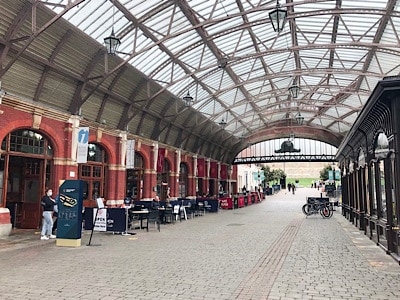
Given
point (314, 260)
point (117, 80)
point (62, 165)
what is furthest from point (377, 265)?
point (117, 80)

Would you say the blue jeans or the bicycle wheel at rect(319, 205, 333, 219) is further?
the bicycle wheel at rect(319, 205, 333, 219)

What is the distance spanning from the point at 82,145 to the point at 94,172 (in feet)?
13.6

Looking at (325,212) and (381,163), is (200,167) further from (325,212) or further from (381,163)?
(381,163)

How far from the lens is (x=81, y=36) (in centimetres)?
1307

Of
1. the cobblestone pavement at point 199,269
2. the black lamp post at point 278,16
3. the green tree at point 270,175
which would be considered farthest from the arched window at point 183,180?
the green tree at point 270,175

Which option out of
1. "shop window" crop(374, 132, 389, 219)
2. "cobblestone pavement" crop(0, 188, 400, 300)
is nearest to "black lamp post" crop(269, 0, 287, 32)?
"shop window" crop(374, 132, 389, 219)

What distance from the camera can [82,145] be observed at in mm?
13258

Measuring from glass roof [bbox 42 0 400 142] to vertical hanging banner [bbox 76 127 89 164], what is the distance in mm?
3437

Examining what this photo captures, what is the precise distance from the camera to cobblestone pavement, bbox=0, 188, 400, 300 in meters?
5.55

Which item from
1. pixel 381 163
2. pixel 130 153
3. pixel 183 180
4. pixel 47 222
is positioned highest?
pixel 130 153

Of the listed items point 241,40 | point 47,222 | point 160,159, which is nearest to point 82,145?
point 47,222

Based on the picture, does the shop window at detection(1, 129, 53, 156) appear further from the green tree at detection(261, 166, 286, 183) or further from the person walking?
the green tree at detection(261, 166, 286, 183)

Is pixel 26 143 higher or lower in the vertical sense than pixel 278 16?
lower

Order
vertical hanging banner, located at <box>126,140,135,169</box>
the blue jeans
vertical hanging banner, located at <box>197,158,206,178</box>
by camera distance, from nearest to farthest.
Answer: the blue jeans
vertical hanging banner, located at <box>126,140,135,169</box>
vertical hanging banner, located at <box>197,158,206,178</box>
